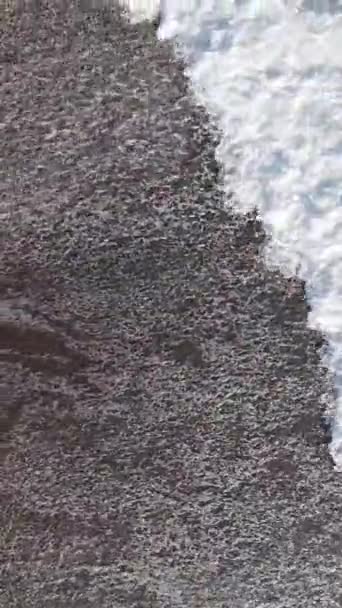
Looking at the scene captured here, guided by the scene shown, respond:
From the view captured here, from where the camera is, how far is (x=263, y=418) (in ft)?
3.22

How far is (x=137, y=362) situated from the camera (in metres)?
0.96

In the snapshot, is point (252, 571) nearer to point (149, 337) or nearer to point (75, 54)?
point (149, 337)

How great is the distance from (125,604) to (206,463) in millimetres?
227

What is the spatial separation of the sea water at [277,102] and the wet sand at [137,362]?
0.03m

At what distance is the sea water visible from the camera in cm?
90

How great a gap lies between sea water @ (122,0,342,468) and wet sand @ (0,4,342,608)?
0.09ft

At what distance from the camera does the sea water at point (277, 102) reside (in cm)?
90

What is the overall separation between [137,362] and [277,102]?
0.36 metres

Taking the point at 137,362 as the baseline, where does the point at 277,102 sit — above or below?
above

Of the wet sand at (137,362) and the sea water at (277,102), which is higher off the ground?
the sea water at (277,102)

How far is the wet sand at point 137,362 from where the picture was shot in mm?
911

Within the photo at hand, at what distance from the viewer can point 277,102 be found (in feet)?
2.98

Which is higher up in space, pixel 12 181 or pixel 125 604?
pixel 12 181

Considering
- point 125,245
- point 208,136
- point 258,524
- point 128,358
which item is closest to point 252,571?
point 258,524
